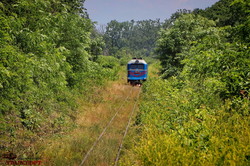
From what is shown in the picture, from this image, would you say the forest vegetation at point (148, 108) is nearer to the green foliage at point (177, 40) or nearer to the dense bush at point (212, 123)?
the dense bush at point (212, 123)

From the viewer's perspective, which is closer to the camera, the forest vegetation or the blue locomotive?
the forest vegetation

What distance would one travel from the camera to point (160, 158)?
4047 millimetres

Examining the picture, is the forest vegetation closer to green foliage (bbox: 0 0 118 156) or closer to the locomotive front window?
green foliage (bbox: 0 0 118 156)

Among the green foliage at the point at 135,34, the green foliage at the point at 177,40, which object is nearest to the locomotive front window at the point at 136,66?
the green foliage at the point at 177,40

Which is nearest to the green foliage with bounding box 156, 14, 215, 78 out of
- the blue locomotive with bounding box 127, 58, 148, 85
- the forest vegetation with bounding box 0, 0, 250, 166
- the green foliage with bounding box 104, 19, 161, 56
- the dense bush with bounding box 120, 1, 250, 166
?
the blue locomotive with bounding box 127, 58, 148, 85

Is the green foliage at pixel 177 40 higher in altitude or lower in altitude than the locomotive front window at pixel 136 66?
higher

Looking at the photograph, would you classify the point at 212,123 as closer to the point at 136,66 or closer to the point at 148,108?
the point at 148,108

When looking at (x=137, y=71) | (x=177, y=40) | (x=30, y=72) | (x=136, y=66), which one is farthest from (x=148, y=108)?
(x=177, y=40)

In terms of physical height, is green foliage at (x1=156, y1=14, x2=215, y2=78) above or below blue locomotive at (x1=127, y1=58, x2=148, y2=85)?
above

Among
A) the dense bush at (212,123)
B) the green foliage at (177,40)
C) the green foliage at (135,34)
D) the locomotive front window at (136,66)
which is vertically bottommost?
the dense bush at (212,123)

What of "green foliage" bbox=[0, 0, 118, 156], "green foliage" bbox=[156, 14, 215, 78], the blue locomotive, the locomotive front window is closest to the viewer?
"green foliage" bbox=[0, 0, 118, 156]

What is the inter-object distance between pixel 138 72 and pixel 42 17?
44.8 ft

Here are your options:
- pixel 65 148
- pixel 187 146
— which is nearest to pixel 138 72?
pixel 65 148

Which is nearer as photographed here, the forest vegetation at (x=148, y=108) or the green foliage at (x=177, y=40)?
the forest vegetation at (x=148, y=108)
